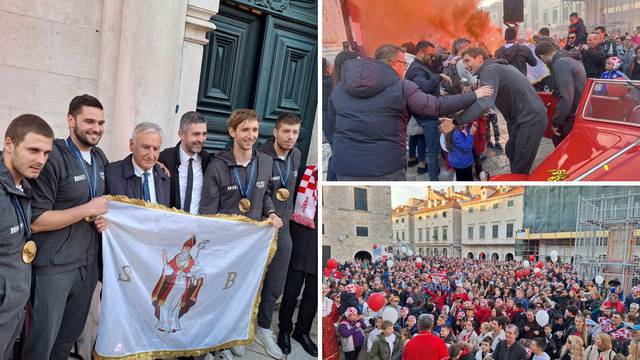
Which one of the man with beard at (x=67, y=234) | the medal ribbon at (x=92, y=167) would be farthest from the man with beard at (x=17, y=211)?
the medal ribbon at (x=92, y=167)

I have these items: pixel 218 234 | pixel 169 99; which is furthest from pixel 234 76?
pixel 218 234

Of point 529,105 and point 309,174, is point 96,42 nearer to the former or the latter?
point 309,174

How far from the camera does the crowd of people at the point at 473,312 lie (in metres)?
3.65

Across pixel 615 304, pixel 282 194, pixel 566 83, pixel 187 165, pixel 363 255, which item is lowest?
pixel 615 304

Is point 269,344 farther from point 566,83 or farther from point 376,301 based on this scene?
point 566,83

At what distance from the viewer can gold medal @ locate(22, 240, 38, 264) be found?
285 cm

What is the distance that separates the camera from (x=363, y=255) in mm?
3760

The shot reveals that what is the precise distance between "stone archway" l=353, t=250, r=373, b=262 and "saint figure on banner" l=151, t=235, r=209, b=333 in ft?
3.24

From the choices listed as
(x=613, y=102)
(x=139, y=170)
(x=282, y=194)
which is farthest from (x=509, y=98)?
(x=139, y=170)

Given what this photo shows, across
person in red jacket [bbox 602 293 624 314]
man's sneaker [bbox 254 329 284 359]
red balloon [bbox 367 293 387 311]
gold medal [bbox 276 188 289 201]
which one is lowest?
man's sneaker [bbox 254 329 284 359]

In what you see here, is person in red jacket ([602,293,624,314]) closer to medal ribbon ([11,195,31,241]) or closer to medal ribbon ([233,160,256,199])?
medal ribbon ([233,160,256,199])

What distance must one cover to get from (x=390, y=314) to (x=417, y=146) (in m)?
1.11

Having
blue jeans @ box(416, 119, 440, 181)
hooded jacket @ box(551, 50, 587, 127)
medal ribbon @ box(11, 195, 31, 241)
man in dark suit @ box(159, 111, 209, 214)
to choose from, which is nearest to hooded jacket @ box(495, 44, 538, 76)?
hooded jacket @ box(551, 50, 587, 127)

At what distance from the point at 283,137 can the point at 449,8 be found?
1.46 metres
